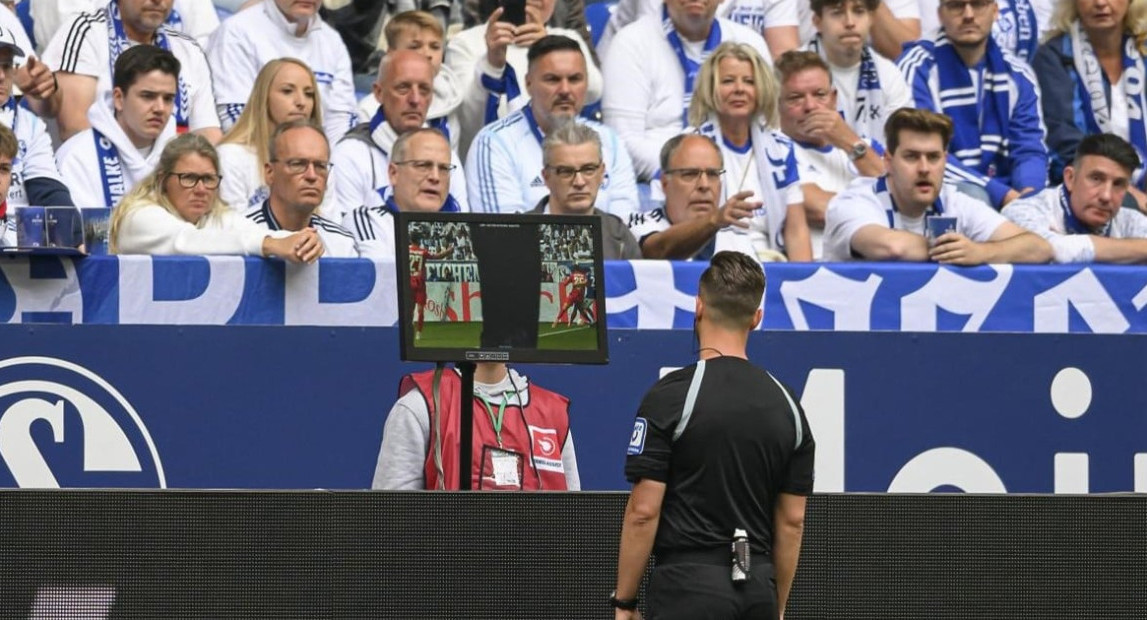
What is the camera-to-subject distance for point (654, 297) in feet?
25.2

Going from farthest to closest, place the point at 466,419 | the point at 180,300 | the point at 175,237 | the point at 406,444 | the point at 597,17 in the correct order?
1. the point at 597,17
2. the point at 175,237
3. the point at 180,300
4. the point at 406,444
5. the point at 466,419

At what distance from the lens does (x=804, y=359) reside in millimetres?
7332

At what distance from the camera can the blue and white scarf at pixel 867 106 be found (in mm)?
10062

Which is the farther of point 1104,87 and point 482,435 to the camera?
point 1104,87

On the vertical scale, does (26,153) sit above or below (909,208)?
above

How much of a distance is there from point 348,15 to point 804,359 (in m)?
4.03

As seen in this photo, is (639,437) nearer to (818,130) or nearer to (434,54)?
(818,130)

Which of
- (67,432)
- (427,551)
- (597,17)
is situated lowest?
(427,551)

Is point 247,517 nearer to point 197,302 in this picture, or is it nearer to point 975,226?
point 197,302

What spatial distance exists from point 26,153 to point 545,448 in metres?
3.21

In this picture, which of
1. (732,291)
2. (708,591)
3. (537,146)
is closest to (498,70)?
(537,146)

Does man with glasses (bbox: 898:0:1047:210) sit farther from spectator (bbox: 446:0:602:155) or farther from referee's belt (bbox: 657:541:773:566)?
referee's belt (bbox: 657:541:773:566)

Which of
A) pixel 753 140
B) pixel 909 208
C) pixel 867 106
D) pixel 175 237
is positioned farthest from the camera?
pixel 867 106

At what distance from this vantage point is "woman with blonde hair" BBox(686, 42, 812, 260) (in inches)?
359
